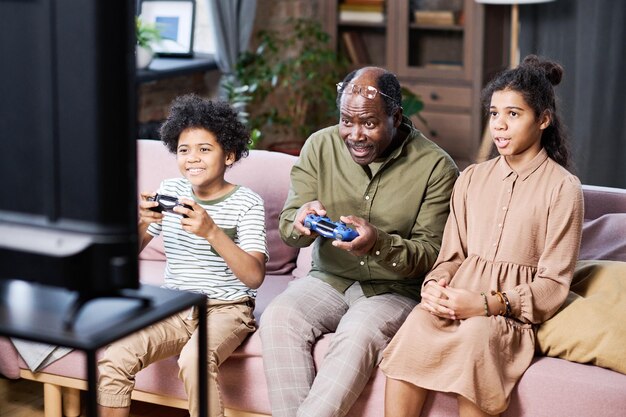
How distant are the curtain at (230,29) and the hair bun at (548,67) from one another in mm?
2847

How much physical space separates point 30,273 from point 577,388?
4.59ft

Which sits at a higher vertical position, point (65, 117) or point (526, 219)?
point (65, 117)

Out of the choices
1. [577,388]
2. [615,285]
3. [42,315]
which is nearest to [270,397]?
[577,388]

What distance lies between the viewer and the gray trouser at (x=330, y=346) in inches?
89.7

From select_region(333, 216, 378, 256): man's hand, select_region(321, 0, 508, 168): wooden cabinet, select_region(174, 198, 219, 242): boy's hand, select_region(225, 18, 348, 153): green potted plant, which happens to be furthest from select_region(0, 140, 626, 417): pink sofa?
select_region(321, 0, 508, 168): wooden cabinet

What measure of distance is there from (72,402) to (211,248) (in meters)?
0.68

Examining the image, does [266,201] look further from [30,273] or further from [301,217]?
[30,273]

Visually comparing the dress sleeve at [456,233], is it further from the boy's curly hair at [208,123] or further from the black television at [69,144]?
the black television at [69,144]

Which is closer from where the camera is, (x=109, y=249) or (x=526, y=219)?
(x=109, y=249)

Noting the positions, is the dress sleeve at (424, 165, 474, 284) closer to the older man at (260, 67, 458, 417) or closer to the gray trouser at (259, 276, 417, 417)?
the older man at (260, 67, 458, 417)

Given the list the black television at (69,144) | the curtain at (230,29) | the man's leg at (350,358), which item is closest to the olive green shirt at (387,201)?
the man's leg at (350,358)

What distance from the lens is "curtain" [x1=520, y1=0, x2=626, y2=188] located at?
16.3 feet

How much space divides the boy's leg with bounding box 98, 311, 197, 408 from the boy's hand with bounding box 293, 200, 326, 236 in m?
0.40

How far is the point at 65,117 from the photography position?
1145 mm
